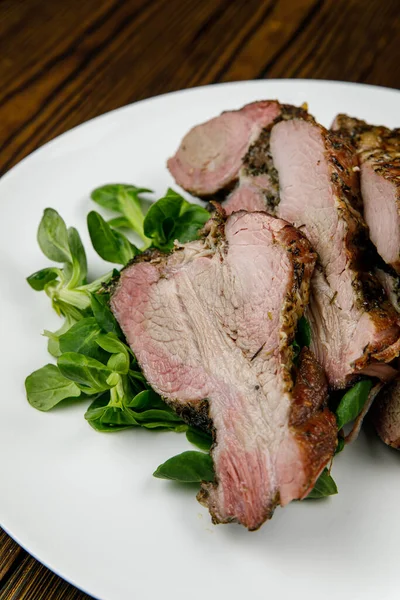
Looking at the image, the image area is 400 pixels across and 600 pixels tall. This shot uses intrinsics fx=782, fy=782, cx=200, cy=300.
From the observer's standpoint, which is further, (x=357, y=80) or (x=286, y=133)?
(x=357, y=80)

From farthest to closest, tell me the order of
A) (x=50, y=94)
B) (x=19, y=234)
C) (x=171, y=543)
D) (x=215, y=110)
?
(x=50, y=94)
(x=215, y=110)
(x=19, y=234)
(x=171, y=543)

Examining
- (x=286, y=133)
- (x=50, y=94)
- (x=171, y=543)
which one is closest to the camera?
(x=171, y=543)

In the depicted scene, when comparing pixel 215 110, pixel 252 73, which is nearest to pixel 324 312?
pixel 215 110

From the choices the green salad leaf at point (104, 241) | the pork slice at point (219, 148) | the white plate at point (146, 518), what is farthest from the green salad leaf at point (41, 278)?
the pork slice at point (219, 148)

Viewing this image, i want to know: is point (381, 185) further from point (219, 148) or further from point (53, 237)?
point (53, 237)

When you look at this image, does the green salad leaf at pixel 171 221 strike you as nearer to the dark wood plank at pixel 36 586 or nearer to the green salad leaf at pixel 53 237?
the green salad leaf at pixel 53 237

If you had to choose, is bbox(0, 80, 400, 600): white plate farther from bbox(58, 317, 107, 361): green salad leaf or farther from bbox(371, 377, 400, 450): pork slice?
bbox(58, 317, 107, 361): green salad leaf

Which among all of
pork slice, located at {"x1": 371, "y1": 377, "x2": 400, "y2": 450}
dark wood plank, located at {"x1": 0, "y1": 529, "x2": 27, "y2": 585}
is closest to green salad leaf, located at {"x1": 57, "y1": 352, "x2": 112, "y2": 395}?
dark wood plank, located at {"x1": 0, "y1": 529, "x2": 27, "y2": 585}

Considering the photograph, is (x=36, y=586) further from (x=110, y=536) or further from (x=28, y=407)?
(x=28, y=407)
